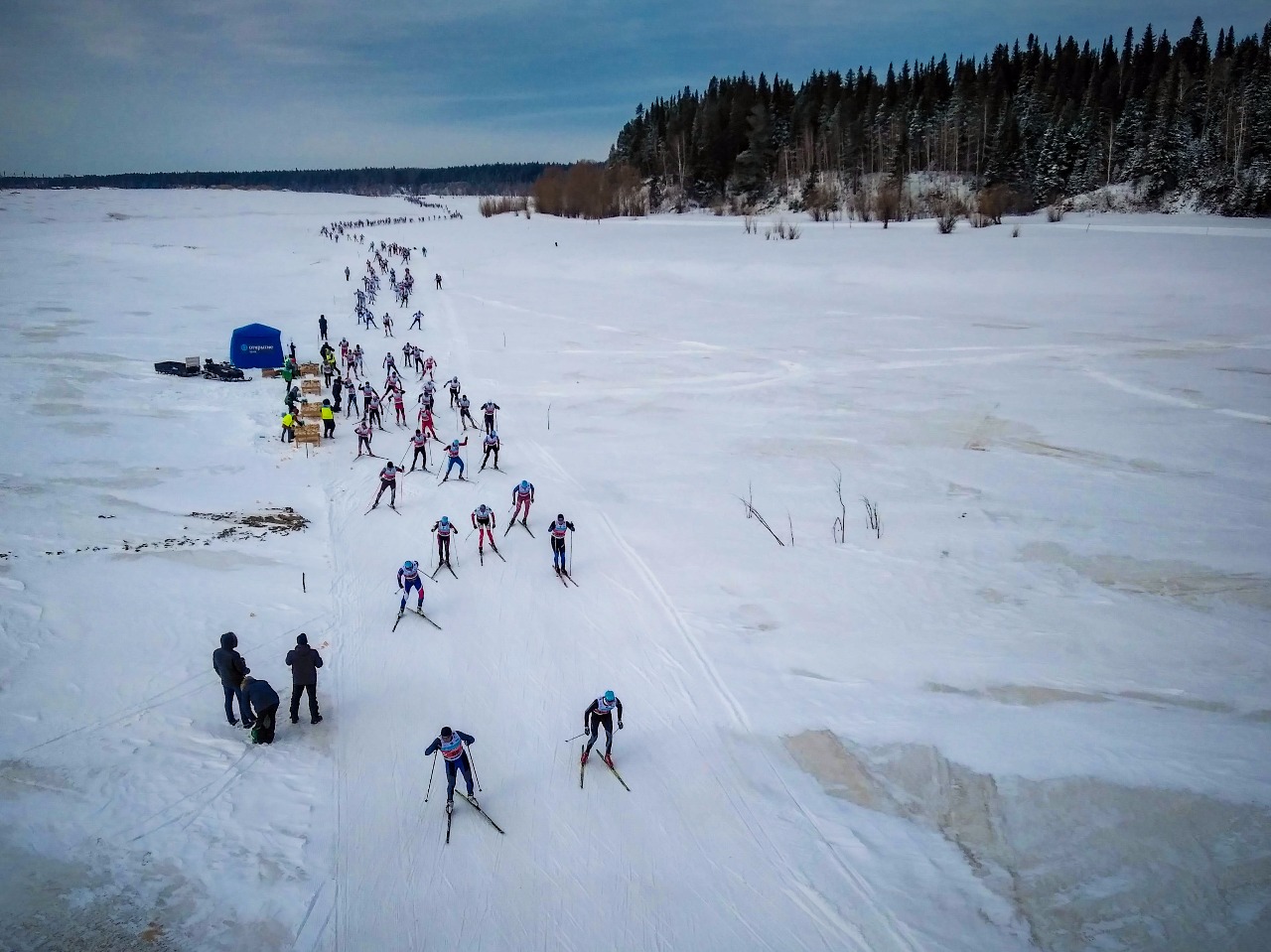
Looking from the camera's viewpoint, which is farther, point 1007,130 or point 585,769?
point 1007,130

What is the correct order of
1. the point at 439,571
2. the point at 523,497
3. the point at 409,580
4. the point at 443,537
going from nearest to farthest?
the point at 409,580 → the point at 443,537 → the point at 439,571 → the point at 523,497

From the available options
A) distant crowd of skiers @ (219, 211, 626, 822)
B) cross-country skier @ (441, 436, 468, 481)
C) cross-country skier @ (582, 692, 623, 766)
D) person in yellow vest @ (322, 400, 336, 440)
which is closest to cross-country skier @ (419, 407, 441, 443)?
distant crowd of skiers @ (219, 211, 626, 822)

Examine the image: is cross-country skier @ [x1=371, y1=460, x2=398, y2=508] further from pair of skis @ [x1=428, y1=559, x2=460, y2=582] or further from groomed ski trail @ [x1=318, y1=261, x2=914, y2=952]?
pair of skis @ [x1=428, y1=559, x2=460, y2=582]

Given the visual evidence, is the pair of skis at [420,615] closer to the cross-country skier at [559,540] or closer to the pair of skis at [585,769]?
the cross-country skier at [559,540]

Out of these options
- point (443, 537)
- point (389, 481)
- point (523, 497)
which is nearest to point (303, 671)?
point (443, 537)

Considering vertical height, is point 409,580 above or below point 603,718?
above

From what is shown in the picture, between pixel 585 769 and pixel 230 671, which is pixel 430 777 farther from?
pixel 230 671

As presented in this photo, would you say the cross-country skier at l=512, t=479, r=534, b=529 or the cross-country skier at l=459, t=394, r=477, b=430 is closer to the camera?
the cross-country skier at l=512, t=479, r=534, b=529
